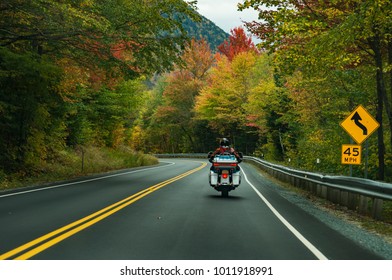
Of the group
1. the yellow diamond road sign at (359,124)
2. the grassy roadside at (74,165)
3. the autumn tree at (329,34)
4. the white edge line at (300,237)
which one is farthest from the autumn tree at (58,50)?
the white edge line at (300,237)

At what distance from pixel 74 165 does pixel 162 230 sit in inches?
768

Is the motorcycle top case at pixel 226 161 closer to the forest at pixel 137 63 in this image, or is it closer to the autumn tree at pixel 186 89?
the forest at pixel 137 63

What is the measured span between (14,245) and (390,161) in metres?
16.0

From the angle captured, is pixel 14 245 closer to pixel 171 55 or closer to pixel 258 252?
pixel 258 252

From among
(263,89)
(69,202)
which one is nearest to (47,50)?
(69,202)

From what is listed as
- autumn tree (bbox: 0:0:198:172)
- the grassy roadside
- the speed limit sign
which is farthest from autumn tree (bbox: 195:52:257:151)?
the speed limit sign

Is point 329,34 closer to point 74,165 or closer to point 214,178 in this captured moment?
point 214,178

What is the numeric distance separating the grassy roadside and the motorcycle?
26.2 ft

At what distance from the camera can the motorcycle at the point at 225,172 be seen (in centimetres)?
1346

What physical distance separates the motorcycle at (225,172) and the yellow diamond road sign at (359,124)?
3668mm

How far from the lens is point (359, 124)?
1278 cm

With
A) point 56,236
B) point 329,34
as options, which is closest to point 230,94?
point 329,34

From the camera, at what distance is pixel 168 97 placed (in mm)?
73312

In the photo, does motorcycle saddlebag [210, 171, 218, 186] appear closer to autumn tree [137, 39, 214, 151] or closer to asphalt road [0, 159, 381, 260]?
asphalt road [0, 159, 381, 260]
